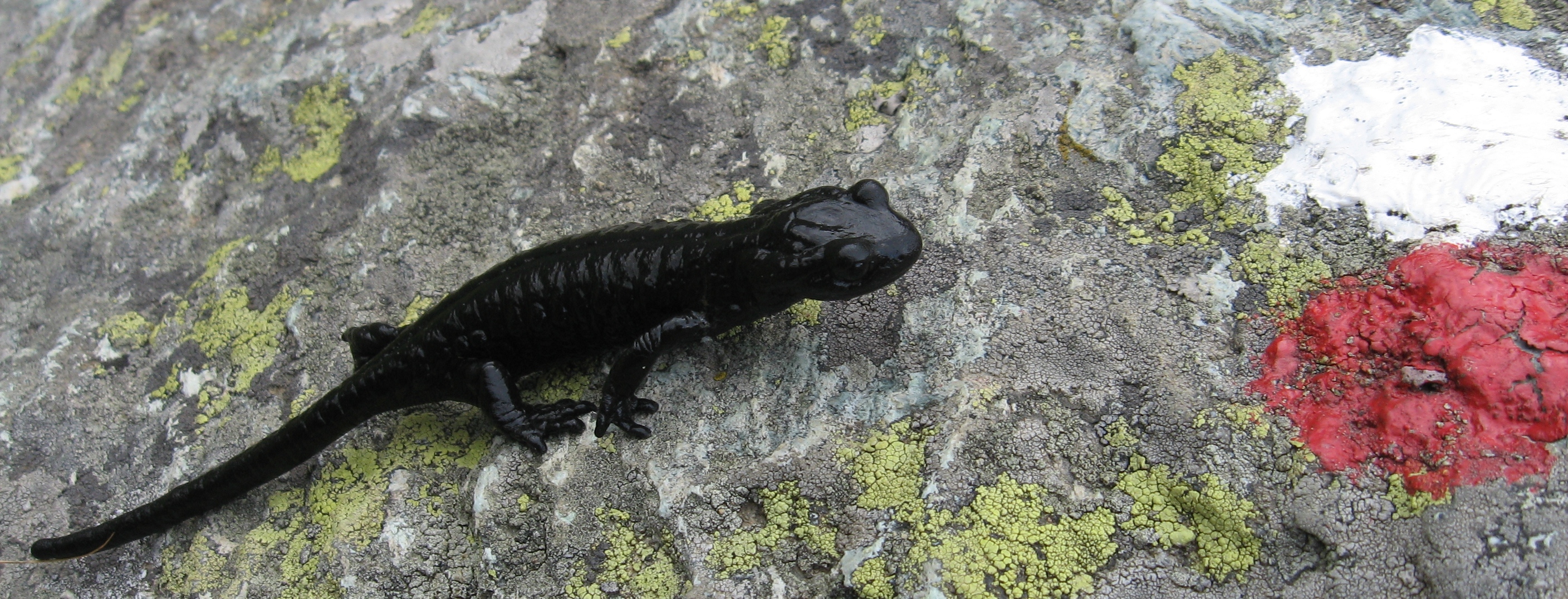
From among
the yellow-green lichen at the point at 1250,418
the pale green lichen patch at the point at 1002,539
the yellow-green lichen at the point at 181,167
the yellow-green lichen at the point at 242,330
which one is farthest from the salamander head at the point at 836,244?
the yellow-green lichen at the point at 181,167

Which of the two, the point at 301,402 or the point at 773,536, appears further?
the point at 301,402

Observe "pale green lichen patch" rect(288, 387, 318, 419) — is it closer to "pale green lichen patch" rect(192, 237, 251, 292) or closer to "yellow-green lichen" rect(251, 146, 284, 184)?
"pale green lichen patch" rect(192, 237, 251, 292)

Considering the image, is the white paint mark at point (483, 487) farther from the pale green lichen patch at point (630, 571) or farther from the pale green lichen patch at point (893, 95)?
the pale green lichen patch at point (893, 95)

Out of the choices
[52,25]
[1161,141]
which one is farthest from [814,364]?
[52,25]

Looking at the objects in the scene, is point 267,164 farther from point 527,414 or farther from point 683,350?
point 683,350

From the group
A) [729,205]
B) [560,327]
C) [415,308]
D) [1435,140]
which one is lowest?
[415,308]

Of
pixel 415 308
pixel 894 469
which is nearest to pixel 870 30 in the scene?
pixel 894 469
